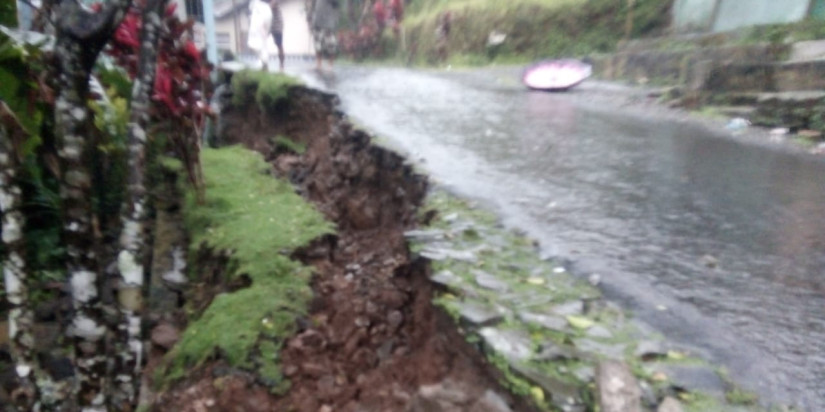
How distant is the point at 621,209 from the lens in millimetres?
4184

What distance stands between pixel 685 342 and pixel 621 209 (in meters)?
1.72

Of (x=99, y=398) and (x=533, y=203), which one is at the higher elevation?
(x=533, y=203)

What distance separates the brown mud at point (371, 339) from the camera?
2.80m

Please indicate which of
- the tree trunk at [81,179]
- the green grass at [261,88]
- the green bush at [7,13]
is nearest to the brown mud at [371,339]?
the tree trunk at [81,179]

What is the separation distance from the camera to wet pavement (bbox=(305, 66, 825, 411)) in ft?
8.62

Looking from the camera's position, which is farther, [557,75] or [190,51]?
[557,75]

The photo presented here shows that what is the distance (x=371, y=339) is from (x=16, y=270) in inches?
76.1

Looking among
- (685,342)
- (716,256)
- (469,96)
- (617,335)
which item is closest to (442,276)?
(617,335)

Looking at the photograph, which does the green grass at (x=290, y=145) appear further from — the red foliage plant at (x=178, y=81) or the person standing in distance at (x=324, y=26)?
the person standing in distance at (x=324, y=26)

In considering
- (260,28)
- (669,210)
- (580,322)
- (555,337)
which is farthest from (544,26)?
(555,337)

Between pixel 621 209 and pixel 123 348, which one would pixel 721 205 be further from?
pixel 123 348

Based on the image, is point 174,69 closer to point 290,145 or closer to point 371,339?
point 371,339

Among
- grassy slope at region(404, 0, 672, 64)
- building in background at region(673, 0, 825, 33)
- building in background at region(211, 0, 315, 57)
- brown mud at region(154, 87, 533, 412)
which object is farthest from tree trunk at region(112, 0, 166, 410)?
building in background at region(211, 0, 315, 57)

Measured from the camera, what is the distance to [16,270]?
8.09 ft
